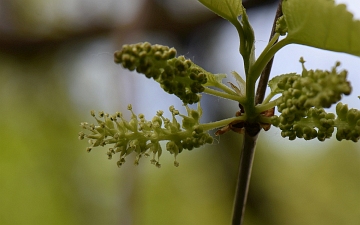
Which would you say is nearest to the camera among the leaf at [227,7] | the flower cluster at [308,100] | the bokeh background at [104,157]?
the flower cluster at [308,100]

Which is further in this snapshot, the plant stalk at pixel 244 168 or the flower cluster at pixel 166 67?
the plant stalk at pixel 244 168

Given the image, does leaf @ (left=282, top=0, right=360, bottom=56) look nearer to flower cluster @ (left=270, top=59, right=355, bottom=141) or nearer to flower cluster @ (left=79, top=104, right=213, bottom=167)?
flower cluster @ (left=270, top=59, right=355, bottom=141)

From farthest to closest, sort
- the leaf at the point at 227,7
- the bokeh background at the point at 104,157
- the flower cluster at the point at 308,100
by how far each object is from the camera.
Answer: the bokeh background at the point at 104,157 < the leaf at the point at 227,7 < the flower cluster at the point at 308,100

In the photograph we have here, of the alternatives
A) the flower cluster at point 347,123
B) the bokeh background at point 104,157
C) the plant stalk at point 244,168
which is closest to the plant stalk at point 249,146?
the plant stalk at point 244,168

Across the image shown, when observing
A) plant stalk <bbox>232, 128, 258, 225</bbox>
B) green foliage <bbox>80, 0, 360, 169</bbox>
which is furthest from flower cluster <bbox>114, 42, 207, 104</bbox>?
plant stalk <bbox>232, 128, 258, 225</bbox>

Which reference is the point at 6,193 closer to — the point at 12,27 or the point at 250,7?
the point at 12,27

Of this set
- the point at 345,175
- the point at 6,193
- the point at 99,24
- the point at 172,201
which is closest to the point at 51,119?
the point at 6,193

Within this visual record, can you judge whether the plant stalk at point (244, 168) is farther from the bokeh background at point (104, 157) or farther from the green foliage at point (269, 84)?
the bokeh background at point (104, 157)

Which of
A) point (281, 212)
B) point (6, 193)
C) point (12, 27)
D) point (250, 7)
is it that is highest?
point (250, 7)
